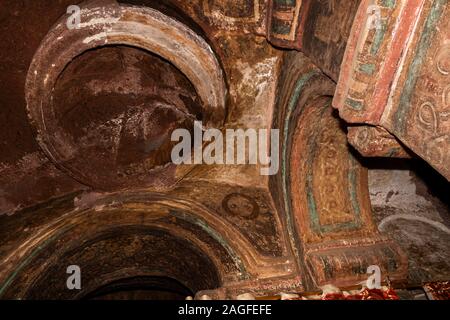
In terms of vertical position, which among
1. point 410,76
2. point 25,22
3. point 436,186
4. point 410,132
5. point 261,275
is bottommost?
point 261,275

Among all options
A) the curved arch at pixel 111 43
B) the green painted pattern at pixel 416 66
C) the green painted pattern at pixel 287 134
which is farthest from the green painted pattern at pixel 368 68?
the curved arch at pixel 111 43

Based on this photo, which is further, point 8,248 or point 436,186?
point 436,186

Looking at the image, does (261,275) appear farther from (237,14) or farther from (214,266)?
(237,14)

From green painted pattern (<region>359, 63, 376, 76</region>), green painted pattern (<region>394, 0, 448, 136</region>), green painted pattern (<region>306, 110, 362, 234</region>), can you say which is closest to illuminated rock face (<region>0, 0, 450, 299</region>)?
green painted pattern (<region>306, 110, 362, 234</region>)

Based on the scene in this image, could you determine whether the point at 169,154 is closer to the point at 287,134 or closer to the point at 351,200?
the point at 287,134

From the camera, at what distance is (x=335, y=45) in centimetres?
259

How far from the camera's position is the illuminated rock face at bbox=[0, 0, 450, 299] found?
3420mm

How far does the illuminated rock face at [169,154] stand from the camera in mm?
3420

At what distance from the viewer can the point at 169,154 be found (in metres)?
4.22

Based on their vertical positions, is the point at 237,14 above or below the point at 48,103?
above

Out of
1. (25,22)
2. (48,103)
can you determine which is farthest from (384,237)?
(25,22)

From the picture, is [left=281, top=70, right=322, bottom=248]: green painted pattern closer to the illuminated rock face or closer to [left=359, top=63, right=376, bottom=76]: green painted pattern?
the illuminated rock face

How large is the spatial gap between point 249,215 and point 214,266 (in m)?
0.59

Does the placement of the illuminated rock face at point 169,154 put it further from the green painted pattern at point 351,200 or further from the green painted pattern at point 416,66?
the green painted pattern at point 416,66
